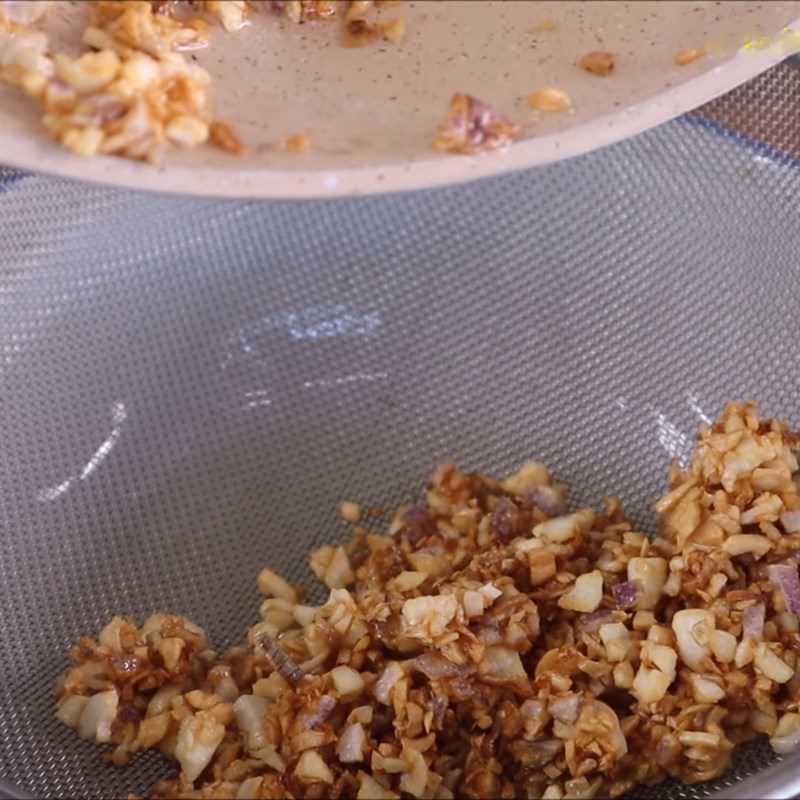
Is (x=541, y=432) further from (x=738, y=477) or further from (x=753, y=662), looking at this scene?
(x=753, y=662)

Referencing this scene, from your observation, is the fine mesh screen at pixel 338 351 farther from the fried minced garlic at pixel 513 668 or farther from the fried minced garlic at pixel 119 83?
the fried minced garlic at pixel 119 83

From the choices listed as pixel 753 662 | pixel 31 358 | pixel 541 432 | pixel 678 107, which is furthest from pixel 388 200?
pixel 753 662

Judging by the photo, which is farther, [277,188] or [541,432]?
[541,432]

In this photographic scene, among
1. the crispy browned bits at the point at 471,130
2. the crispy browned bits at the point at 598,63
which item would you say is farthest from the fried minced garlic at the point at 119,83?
the crispy browned bits at the point at 598,63

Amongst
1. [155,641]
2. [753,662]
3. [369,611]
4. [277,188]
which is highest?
[277,188]

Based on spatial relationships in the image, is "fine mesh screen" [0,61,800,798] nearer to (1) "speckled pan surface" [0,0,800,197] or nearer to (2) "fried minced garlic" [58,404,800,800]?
(2) "fried minced garlic" [58,404,800,800]


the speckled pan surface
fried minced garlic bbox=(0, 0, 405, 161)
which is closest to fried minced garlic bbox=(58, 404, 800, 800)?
the speckled pan surface
